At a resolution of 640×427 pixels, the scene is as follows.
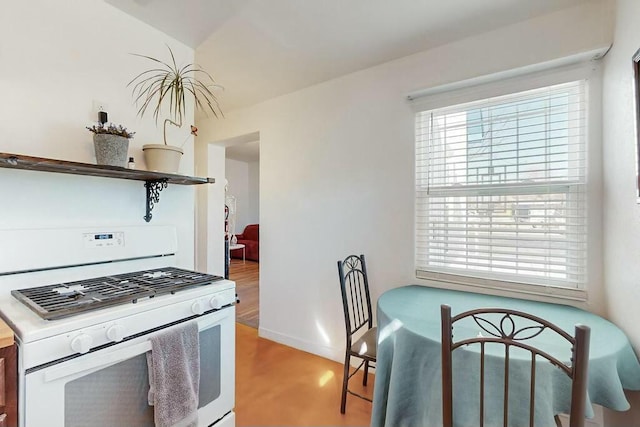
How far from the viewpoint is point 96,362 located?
98 cm

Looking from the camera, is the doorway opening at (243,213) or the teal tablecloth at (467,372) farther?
the doorway opening at (243,213)

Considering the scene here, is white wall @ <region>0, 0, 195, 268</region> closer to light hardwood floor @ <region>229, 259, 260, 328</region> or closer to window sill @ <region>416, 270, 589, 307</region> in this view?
window sill @ <region>416, 270, 589, 307</region>

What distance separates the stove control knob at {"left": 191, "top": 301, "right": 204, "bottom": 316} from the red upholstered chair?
593cm

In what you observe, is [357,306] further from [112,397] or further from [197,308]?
[112,397]

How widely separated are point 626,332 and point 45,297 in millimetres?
2427

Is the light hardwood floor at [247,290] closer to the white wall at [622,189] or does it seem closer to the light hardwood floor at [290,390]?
the light hardwood floor at [290,390]

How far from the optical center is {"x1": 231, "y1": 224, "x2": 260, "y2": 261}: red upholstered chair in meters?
7.15

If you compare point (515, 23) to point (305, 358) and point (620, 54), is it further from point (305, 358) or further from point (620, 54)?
point (305, 358)

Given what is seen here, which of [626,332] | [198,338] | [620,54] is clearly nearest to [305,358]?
[198,338]

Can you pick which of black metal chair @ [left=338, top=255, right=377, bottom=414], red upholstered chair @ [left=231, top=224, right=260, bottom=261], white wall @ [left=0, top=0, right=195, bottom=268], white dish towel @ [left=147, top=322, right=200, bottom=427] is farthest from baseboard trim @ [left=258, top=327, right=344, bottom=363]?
red upholstered chair @ [left=231, top=224, right=260, bottom=261]

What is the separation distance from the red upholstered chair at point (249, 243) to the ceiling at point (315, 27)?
5309mm

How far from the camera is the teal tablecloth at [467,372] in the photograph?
99 cm

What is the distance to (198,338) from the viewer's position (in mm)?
1269

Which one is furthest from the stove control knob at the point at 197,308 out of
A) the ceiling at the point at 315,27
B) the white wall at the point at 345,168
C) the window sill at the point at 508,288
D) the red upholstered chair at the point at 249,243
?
the red upholstered chair at the point at 249,243
